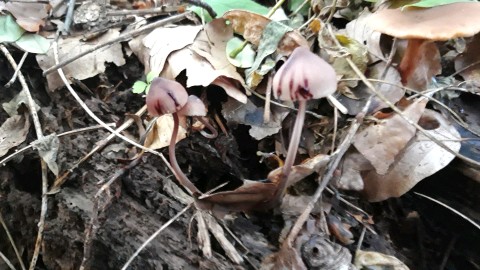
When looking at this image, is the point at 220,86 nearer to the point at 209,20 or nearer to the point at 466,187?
the point at 209,20

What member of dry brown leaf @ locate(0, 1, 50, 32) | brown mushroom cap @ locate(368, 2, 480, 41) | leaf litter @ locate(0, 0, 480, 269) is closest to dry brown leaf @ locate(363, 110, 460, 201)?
leaf litter @ locate(0, 0, 480, 269)

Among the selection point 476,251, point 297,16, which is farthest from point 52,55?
point 476,251

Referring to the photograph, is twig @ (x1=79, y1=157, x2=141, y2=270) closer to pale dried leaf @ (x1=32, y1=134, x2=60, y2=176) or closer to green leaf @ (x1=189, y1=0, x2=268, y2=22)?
pale dried leaf @ (x1=32, y1=134, x2=60, y2=176)

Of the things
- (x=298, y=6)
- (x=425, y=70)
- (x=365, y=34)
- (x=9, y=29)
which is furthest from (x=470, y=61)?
(x=9, y=29)

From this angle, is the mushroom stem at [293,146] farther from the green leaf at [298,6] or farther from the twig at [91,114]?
the green leaf at [298,6]

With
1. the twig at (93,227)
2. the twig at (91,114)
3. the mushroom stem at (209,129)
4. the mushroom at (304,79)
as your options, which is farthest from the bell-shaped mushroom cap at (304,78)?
the twig at (93,227)
